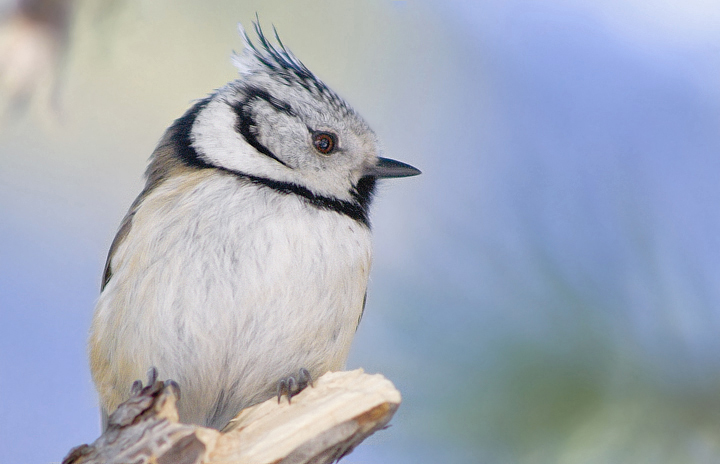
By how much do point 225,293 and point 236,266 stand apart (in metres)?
0.05

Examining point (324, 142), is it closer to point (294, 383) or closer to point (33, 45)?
point (294, 383)

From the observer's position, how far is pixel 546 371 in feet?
3.97

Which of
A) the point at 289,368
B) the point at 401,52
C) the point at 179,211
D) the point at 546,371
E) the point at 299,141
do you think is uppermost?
the point at 401,52

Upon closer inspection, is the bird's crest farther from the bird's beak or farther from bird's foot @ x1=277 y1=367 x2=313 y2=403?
bird's foot @ x1=277 y1=367 x2=313 y2=403

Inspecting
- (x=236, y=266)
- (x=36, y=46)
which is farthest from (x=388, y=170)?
(x=36, y=46)

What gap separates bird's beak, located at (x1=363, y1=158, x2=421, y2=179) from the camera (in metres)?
1.44

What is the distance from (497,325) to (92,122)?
124cm

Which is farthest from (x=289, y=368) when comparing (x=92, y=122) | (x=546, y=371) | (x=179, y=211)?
(x=92, y=122)

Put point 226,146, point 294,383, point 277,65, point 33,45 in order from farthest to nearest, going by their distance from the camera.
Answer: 1. point 33,45
2. point 277,65
3. point 226,146
4. point 294,383

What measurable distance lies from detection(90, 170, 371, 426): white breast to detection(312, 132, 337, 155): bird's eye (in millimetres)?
154

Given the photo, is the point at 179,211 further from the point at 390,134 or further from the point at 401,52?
the point at 401,52

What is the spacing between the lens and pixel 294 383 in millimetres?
1179

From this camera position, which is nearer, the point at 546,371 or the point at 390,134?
the point at 546,371

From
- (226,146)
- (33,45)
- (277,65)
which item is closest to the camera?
(226,146)
